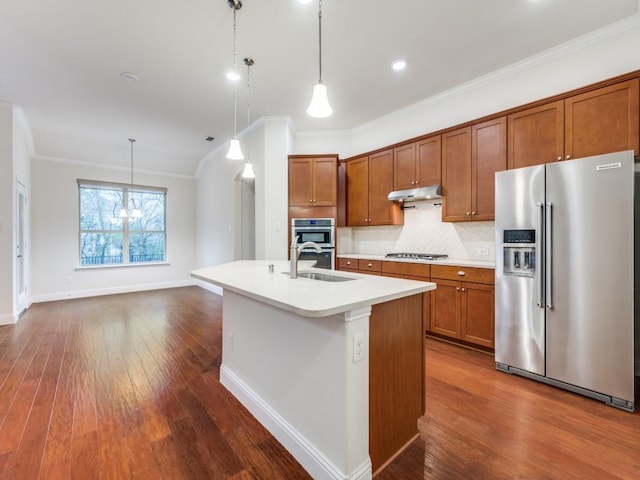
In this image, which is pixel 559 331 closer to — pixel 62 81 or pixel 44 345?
pixel 44 345

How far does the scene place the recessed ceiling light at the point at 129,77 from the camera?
3.31 meters

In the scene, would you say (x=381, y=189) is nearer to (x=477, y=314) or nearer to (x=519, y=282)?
(x=477, y=314)

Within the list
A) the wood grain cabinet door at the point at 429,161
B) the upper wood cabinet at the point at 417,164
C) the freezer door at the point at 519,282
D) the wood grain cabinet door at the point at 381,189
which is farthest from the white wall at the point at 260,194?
the freezer door at the point at 519,282

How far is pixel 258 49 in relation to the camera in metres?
2.90

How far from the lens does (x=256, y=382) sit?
2.03 meters

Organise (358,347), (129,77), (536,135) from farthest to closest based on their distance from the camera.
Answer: (129,77) < (536,135) < (358,347)

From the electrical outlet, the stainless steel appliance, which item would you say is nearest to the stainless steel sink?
the electrical outlet

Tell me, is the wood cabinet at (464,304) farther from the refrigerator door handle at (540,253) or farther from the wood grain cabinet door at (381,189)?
the wood grain cabinet door at (381,189)

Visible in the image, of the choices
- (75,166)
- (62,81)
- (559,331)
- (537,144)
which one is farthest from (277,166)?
(75,166)

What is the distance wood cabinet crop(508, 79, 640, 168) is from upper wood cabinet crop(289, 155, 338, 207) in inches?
91.4

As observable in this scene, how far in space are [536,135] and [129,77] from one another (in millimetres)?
4466

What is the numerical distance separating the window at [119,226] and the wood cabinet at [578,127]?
6871 millimetres

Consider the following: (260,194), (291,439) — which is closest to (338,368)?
(291,439)

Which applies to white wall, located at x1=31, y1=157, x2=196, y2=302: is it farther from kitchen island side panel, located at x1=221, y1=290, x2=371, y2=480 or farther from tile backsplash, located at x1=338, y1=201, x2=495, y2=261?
kitchen island side panel, located at x1=221, y1=290, x2=371, y2=480
